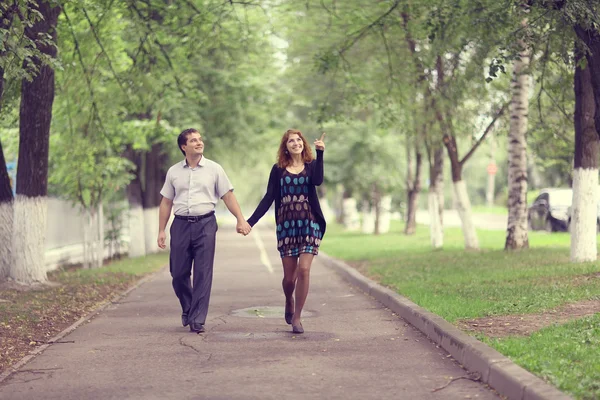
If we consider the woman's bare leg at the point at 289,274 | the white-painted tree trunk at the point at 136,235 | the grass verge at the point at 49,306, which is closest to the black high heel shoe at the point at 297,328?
the woman's bare leg at the point at 289,274

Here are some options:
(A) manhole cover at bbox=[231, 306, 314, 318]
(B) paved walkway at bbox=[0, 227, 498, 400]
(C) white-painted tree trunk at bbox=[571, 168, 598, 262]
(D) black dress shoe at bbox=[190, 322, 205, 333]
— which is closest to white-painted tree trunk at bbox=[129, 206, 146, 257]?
(C) white-painted tree trunk at bbox=[571, 168, 598, 262]

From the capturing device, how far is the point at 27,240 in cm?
1486

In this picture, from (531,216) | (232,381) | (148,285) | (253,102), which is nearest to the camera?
(232,381)

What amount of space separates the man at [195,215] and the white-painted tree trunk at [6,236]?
19.5 ft

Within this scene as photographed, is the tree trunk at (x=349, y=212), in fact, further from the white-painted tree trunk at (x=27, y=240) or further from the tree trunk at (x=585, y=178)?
the white-painted tree trunk at (x=27, y=240)

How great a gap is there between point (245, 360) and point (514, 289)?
528 centimetres

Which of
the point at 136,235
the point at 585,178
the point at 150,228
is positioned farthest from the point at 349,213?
the point at 585,178

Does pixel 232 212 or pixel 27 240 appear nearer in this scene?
pixel 232 212

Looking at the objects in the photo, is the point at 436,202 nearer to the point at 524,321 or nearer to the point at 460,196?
the point at 460,196

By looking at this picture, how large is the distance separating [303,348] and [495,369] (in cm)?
230

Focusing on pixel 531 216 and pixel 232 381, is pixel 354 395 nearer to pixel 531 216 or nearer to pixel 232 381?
pixel 232 381

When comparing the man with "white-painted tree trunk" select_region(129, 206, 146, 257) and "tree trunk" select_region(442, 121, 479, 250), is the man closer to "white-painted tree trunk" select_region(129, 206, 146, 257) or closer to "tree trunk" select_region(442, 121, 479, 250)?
"tree trunk" select_region(442, 121, 479, 250)

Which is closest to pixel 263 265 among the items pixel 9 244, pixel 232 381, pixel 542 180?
pixel 9 244

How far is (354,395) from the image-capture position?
6574 millimetres
